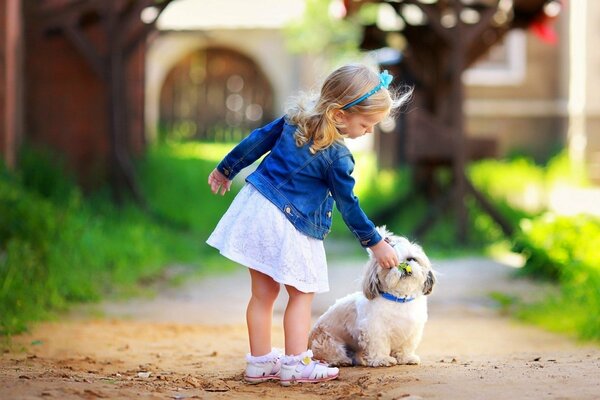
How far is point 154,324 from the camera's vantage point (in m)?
7.34

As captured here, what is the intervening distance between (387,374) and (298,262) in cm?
67

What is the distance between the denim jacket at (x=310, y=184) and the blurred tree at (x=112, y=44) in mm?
7418

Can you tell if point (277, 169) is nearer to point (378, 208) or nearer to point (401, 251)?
point (401, 251)

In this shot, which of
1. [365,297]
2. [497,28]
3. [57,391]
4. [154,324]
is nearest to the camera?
[57,391]

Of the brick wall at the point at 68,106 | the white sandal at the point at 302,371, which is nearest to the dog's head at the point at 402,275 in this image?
the white sandal at the point at 302,371

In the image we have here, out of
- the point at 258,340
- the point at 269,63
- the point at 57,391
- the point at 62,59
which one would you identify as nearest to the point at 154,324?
the point at 258,340

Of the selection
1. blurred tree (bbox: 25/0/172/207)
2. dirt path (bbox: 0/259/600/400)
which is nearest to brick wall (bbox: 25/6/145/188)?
blurred tree (bbox: 25/0/172/207)

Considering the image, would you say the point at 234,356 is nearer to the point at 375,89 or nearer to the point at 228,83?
the point at 375,89

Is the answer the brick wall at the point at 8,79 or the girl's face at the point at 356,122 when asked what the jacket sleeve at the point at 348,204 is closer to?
the girl's face at the point at 356,122

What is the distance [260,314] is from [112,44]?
7693mm

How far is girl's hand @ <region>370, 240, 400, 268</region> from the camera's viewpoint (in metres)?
4.89

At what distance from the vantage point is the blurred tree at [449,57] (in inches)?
454

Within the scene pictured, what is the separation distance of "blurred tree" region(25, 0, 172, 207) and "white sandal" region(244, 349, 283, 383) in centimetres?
738

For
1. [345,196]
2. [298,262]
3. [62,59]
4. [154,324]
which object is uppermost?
[62,59]
